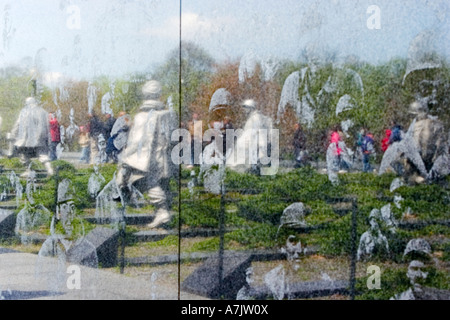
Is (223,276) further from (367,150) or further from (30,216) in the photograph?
(30,216)

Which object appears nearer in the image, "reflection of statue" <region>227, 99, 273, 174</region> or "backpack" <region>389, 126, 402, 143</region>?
"backpack" <region>389, 126, 402, 143</region>

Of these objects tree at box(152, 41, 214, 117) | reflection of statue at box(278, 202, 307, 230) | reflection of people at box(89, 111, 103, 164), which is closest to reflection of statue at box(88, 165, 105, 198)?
reflection of people at box(89, 111, 103, 164)

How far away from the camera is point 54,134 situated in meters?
6.34

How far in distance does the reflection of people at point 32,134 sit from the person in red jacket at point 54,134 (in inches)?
1.7

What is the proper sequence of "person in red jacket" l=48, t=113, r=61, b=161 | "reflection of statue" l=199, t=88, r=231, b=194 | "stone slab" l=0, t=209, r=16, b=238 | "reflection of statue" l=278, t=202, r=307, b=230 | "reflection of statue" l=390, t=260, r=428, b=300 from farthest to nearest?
1. "stone slab" l=0, t=209, r=16, b=238
2. "person in red jacket" l=48, t=113, r=61, b=161
3. "reflection of statue" l=199, t=88, r=231, b=194
4. "reflection of statue" l=278, t=202, r=307, b=230
5. "reflection of statue" l=390, t=260, r=428, b=300

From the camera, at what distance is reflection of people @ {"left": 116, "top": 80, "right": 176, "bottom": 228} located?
598cm

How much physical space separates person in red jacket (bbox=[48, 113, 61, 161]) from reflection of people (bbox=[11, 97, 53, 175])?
4 cm

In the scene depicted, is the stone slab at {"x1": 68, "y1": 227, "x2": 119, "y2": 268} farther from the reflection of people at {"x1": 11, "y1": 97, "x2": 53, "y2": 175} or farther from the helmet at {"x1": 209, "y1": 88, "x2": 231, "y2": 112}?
the helmet at {"x1": 209, "y1": 88, "x2": 231, "y2": 112}

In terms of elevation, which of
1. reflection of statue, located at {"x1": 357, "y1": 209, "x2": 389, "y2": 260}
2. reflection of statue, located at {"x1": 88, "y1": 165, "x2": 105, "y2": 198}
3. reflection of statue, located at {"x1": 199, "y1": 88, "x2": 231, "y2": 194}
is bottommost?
reflection of statue, located at {"x1": 357, "y1": 209, "x2": 389, "y2": 260}

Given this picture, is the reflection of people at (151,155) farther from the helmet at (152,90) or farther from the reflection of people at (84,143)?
the reflection of people at (84,143)

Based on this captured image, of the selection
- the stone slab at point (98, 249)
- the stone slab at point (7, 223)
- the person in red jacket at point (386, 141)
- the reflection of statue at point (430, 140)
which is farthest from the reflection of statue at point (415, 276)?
the stone slab at point (7, 223)

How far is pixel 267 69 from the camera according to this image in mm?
5836

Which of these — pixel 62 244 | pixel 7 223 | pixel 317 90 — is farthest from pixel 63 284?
pixel 317 90
